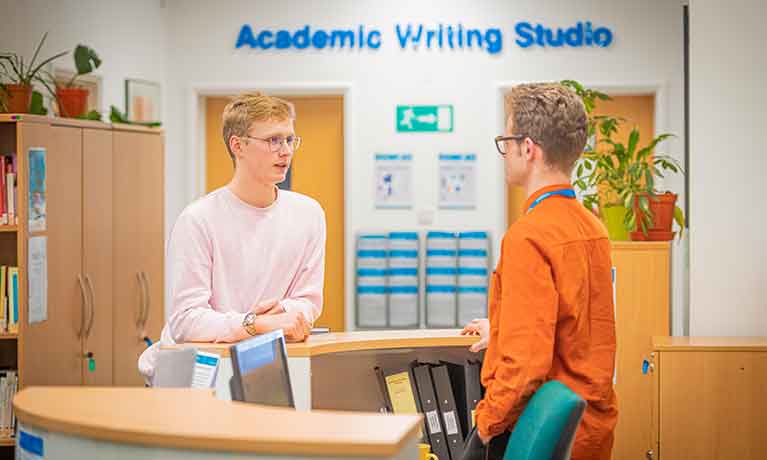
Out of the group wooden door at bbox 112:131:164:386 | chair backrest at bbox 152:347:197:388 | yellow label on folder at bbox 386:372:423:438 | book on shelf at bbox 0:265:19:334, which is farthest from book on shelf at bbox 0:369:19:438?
chair backrest at bbox 152:347:197:388

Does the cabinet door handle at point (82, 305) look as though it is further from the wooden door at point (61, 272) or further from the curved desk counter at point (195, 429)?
the curved desk counter at point (195, 429)

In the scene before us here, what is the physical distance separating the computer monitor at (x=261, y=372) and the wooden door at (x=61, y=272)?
104 inches

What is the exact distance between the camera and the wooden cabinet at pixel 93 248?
15.3ft

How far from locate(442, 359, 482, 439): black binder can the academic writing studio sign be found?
4.40 meters

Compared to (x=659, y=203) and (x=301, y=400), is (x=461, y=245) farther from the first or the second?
(x=301, y=400)

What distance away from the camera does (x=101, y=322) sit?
5312 mm

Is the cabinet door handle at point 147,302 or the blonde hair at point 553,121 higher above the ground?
the blonde hair at point 553,121

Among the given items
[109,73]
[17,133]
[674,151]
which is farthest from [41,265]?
[674,151]

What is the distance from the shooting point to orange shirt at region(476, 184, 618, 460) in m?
2.38

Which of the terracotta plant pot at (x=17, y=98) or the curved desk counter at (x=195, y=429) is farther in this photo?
the terracotta plant pot at (x=17, y=98)

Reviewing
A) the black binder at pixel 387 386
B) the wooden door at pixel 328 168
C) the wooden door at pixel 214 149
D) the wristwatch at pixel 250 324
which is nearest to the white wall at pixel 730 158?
the black binder at pixel 387 386

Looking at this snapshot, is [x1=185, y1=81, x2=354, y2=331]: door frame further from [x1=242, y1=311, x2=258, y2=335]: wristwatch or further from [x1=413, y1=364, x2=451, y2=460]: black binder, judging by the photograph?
[x1=242, y1=311, x2=258, y2=335]: wristwatch

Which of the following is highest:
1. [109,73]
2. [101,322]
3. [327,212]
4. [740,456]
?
[109,73]

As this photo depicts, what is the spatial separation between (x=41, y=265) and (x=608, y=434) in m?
3.02
